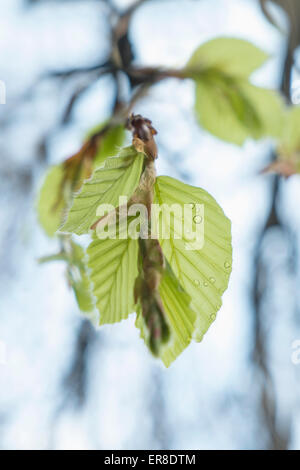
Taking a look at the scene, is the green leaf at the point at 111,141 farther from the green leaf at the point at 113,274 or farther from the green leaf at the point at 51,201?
the green leaf at the point at 113,274

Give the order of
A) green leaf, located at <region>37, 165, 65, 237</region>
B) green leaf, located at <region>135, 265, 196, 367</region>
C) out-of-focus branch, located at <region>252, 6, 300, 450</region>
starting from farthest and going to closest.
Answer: out-of-focus branch, located at <region>252, 6, 300, 450</region>, green leaf, located at <region>37, 165, 65, 237</region>, green leaf, located at <region>135, 265, 196, 367</region>

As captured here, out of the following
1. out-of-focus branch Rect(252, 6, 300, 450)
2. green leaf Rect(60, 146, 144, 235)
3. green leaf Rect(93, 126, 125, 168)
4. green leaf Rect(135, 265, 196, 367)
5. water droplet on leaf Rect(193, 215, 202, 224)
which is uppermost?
green leaf Rect(93, 126, 125, 168)

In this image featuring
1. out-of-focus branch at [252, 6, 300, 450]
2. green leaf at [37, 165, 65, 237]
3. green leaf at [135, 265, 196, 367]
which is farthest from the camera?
out-of-focus branch at [252, 6, 300, 450]

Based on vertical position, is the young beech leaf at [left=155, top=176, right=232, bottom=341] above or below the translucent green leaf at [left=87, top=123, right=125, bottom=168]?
below

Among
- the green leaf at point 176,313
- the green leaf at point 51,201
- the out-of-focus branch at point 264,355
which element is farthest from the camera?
the out-of-focus branch at point 264,355

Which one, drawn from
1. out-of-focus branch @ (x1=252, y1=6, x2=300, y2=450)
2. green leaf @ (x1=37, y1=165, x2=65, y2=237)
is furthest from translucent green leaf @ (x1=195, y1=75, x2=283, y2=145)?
out-of-focus branch @ (x1=252, y1=6, x2=300, y2=450)

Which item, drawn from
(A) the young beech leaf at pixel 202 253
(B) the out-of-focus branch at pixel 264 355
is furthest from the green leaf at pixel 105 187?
(B) the out-of-focus branch at pixel 264 355

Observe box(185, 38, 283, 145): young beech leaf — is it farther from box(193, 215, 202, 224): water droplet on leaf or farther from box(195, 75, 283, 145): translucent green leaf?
box(193, 215, 202, 224): water droplet on leaf
